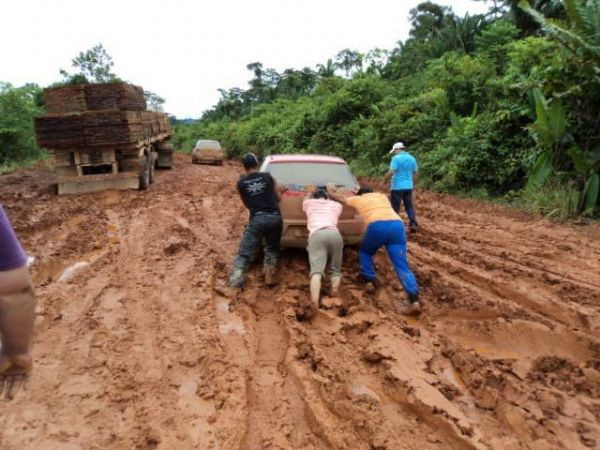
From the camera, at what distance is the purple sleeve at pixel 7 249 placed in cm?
178

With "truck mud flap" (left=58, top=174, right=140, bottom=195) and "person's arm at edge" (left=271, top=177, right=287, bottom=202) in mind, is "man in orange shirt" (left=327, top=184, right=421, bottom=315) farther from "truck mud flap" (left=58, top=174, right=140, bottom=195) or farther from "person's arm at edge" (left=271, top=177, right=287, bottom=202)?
"truck mud flap" (left=58, top=174, right=140, bottom=195)

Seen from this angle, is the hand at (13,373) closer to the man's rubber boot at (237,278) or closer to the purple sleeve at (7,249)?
the purple sleeve at (7,249)

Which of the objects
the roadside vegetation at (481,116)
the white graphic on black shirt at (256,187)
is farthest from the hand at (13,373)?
the roadside vegetation at (481,116)

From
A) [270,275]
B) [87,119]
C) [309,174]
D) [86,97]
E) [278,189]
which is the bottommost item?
[270,275]

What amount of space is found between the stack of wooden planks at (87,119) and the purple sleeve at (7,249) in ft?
34.3

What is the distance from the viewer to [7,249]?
1.80m

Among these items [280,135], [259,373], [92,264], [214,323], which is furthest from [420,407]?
[280,135]

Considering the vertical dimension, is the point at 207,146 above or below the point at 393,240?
below

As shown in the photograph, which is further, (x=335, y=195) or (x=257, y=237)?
(x=335, y=195)

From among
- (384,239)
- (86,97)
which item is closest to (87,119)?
(86,97)

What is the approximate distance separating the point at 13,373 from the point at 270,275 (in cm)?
412

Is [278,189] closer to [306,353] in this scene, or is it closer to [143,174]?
[306,353]

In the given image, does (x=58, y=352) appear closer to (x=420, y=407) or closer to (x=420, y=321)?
(x=420, y=407)

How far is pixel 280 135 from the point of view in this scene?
26.2 meters
